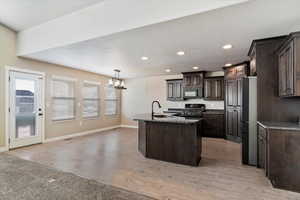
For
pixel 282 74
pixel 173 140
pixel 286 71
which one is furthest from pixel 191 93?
pixel 286 71

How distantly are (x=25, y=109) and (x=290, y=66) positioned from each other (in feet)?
21.1

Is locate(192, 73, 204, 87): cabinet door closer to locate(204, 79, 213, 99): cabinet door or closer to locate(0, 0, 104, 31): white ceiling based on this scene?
locate(204, 79, 213, 99): cabinet door

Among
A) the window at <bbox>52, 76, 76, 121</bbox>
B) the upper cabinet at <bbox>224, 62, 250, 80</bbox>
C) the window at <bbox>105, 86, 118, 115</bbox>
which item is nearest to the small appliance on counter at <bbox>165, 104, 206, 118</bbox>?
the upper cabinet at <bbox>224, 62, 250, 80</bbox>

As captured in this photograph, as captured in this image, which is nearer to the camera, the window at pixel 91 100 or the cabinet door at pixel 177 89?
the window at pixel 91 100

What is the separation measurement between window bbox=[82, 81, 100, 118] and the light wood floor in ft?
7.78

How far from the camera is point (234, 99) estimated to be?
17.3 ft

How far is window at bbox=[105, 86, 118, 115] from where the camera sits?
781 centimetres

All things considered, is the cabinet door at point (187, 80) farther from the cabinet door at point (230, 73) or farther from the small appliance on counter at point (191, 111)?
the cabinet door at point (230, 73)

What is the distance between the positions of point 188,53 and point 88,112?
483 centimetres

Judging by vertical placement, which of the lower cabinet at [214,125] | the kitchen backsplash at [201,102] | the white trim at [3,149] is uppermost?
the kitchen backsplash at [201,102]

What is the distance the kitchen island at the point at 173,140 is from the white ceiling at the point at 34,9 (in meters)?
2.83

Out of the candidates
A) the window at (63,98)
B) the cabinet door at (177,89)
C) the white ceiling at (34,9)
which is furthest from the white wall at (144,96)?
the white ceiling at (34,9)

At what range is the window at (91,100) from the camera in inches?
264

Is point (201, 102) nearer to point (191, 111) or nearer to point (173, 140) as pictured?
point (191, 111)
